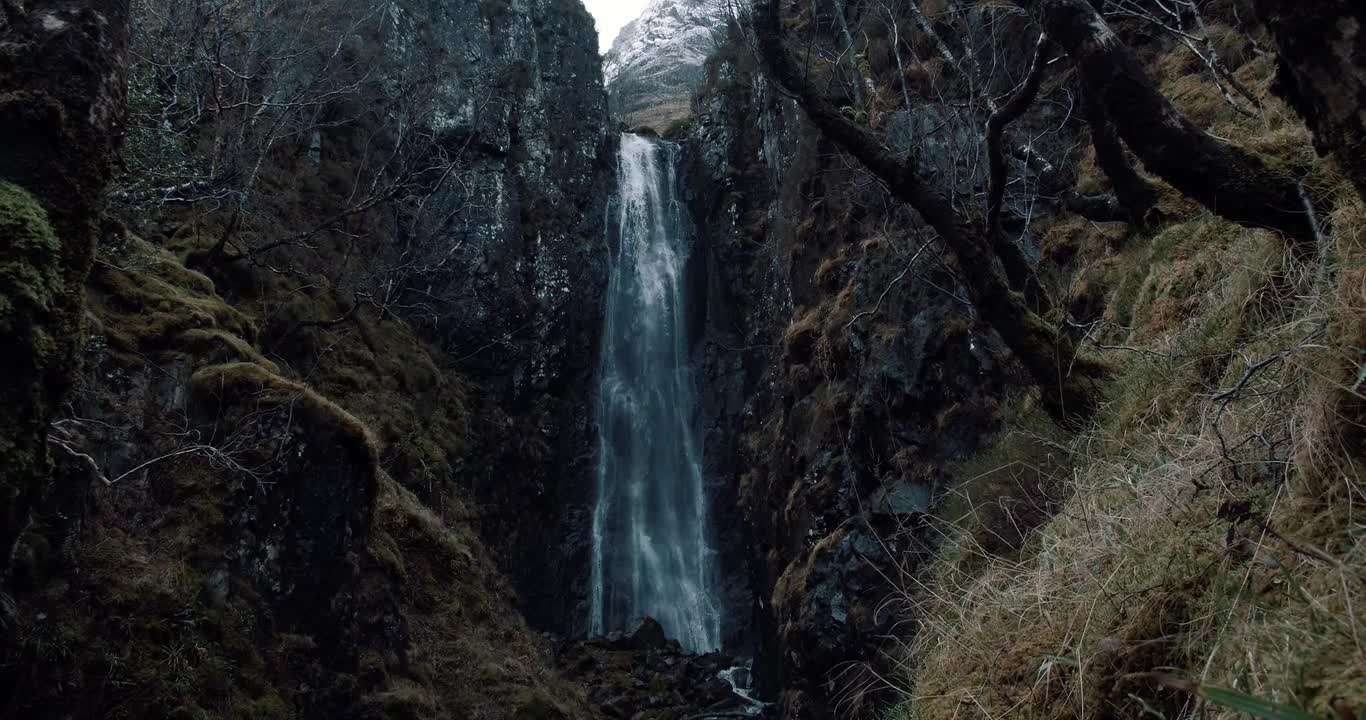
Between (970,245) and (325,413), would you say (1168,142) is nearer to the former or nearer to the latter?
(970,245)

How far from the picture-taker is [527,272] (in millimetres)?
23672

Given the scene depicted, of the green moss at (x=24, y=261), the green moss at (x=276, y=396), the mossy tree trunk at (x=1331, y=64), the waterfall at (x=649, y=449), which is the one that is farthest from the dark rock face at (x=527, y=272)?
the mossy tree trunk at (x=1331, y=64)

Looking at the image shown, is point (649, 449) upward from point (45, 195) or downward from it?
downward

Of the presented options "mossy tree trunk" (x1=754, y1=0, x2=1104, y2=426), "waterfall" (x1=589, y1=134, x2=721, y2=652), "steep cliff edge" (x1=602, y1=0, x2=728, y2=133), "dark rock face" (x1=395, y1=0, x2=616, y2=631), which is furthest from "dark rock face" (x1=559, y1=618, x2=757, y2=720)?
"steep cliff edge" (x1=602, y1=0, x2=728, y2=133)

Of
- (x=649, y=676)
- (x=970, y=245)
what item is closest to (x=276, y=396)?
(x=970, y=245)

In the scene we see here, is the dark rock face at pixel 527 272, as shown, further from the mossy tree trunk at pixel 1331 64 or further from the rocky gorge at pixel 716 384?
the mossy tree trunk at pixel 1331 64

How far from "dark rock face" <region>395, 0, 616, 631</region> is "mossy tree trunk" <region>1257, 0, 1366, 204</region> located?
55.7 ft

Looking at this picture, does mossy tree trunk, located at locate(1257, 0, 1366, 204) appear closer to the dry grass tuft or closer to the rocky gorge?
the rocky gorge

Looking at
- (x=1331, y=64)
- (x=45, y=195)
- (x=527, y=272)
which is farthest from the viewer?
(x=527, y=272)

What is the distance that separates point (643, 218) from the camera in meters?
28.5

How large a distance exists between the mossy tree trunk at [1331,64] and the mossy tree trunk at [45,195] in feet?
13.2

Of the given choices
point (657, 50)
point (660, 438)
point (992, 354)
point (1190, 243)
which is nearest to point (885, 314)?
point (992, 354)

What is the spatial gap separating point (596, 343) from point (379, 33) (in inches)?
434

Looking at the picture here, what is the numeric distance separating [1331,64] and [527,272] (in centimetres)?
2267
